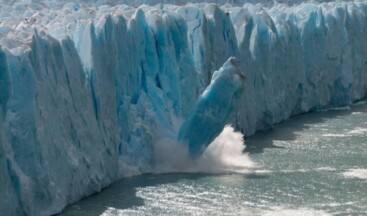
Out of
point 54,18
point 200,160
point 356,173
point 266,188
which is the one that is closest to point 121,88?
point 200,160

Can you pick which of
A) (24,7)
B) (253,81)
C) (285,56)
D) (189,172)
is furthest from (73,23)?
(285,56)

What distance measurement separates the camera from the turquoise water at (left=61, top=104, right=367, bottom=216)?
10.5m

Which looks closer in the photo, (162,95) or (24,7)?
(162,95)

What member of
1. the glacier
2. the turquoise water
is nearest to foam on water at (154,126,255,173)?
the glacier

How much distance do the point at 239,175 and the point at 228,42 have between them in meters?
4.42

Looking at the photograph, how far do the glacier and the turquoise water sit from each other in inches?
16.4

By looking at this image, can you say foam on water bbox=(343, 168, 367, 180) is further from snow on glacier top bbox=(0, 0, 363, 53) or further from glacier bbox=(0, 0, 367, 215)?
snow on glacier top bbox=(0, 0, 363, 53)

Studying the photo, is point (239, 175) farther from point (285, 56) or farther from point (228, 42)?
point (285, 56)

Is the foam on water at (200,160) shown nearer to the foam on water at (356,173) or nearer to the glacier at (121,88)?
the glacier at (121,88)

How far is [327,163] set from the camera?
13.5 meters

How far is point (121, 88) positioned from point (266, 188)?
7.83 feet

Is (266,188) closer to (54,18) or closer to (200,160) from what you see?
(200,160)

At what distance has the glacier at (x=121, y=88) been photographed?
9.53 meters

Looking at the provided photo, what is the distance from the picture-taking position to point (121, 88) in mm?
12602
